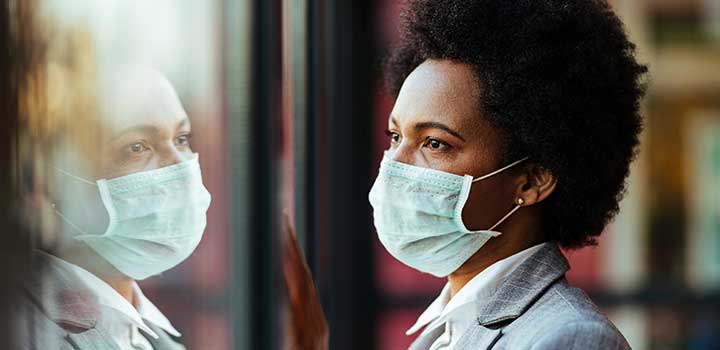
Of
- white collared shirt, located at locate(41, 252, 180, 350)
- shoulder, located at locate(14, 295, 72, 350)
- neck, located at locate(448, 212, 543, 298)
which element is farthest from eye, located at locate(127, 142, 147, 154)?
neck, located at locate(448, 212, 543, 298)

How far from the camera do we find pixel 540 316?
1659mm

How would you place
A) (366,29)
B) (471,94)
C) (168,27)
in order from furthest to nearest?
(366,29)
(471,94)
(168,27)

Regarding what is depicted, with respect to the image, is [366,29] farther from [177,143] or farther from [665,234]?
[177,143]

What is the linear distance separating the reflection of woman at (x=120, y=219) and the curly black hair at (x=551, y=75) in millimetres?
462

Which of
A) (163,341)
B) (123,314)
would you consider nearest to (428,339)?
(163,341)

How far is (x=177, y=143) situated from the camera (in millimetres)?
1381

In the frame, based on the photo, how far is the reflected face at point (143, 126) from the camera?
3.94 feet

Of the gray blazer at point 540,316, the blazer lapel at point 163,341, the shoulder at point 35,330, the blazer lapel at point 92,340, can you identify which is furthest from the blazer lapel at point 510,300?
the shoulder at point 35,330

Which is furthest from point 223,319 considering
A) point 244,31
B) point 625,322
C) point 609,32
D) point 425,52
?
point 625,322

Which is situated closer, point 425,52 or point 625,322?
point 425,52

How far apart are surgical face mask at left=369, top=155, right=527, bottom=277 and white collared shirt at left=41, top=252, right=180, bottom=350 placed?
459 millimetres

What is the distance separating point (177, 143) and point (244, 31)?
0.21 meters

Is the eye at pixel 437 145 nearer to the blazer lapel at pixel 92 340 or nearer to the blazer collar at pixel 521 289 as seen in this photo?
the blazer collar at pixel 521 289

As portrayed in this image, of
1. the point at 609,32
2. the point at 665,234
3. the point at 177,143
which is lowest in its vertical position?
the point at 665,234
